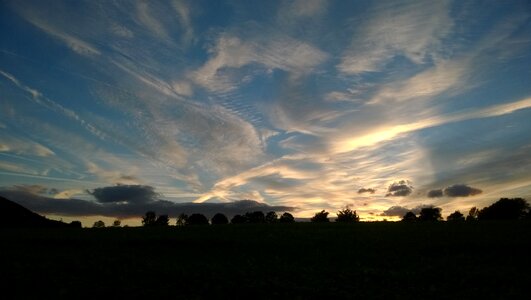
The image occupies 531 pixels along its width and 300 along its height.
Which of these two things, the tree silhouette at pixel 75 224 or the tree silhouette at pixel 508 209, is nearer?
the tree silhouette at pixel 508 209

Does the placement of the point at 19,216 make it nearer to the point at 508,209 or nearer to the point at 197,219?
the point at 197,219

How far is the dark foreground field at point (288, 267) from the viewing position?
16594mm

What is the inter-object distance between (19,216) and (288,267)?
78916mm

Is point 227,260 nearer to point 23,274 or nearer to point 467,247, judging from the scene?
point 23,274

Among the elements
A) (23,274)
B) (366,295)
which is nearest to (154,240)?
(23,274)

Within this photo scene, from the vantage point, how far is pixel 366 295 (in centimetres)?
1650

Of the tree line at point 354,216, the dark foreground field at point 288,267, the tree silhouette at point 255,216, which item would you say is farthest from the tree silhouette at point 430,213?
the dark foreground field at point 288,267

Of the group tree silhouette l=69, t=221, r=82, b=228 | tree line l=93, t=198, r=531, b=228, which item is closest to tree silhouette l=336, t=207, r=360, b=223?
tree line l=93, t=198, r=531, b=228

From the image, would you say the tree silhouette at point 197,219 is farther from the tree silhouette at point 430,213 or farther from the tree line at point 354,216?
the tree silhouette at point 430,213

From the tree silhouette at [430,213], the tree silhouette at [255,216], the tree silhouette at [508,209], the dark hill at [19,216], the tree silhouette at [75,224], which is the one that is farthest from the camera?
the tree silhouette at [255,216]

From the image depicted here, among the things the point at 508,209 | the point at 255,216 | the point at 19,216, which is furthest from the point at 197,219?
the point at 508,209

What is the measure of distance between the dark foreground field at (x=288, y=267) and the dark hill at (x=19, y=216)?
161 feet

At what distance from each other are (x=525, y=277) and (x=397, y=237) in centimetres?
1490

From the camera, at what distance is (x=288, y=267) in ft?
74.4
